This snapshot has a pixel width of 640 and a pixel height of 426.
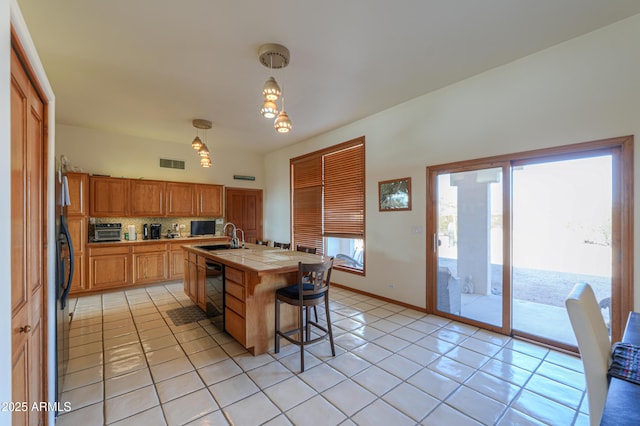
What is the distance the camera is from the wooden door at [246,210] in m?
6.97

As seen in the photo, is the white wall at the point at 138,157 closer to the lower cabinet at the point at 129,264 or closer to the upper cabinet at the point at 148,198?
the upper cabinet at the point at 148,198

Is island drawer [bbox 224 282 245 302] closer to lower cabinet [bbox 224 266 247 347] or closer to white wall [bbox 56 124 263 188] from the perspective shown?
lower cabinet [bbox 224 266 247 347]

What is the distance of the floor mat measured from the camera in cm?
363

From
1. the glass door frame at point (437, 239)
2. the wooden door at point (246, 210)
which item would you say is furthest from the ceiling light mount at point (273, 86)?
the wooden door at point (246, 210)

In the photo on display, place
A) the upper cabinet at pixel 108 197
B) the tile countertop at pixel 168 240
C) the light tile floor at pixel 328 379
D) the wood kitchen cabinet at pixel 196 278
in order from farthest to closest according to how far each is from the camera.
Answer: the upper cabinet at pixel 108 197 < the tile countertop at pixel 168 240 < the wood kitchen cabinet at pixel 196 278 < the light tile floor at pixel 328 379

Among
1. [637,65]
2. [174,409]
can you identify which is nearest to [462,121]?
[637,65]

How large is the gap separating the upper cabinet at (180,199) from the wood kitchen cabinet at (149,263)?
2.75 ft

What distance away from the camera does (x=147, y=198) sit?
5566 mm

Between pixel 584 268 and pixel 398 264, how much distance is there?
210cm

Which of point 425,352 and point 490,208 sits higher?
point 490,208

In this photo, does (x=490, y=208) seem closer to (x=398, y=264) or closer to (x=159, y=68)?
(x=398, y=264)

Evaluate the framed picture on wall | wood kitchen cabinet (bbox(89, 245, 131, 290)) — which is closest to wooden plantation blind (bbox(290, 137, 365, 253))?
the framed picture on wall

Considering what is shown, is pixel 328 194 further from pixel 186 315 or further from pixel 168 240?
pixel 168 240

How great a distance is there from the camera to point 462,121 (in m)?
3.46
